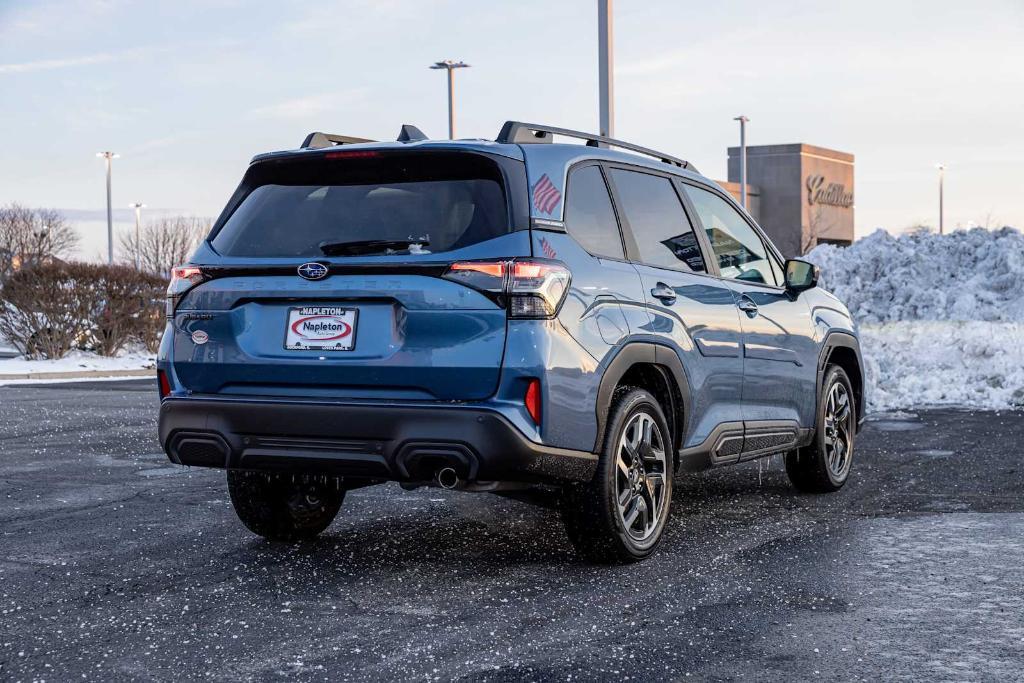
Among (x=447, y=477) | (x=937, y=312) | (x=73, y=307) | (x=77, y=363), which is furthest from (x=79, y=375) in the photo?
(x=447, y=477)

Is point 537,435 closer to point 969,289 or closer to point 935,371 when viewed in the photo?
point 935,371

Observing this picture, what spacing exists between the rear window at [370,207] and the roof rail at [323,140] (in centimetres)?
22

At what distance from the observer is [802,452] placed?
7797mm

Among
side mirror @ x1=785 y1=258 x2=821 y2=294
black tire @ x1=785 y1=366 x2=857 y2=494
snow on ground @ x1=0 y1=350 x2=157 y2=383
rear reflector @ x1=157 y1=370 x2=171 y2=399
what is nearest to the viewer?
rear reflector @ x1=157 y1=370 x2=171 y2=399

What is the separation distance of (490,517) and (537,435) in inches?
82.7

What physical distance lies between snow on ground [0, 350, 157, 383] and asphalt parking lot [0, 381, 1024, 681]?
571 inches

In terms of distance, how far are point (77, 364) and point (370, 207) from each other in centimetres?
1919

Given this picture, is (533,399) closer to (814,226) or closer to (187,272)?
(187,272)

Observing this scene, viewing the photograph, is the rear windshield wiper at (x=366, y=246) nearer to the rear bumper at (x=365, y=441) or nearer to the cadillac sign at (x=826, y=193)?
the rear bumper at (x=365, y=441)

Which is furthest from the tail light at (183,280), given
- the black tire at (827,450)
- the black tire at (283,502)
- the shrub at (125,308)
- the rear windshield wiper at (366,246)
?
the shrub at (125,308)

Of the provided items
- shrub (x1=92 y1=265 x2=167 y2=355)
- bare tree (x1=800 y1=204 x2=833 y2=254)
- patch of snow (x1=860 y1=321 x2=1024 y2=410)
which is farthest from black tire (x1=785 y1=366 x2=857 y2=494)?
bare tree (x1=800 y1=204 x2=833 y2=254)

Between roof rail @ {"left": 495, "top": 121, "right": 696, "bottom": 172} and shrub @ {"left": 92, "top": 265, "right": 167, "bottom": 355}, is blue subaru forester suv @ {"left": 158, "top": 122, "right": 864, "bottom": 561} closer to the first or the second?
roof rail @ {"left": 495, "top": 121, "right": 696, "bottom": 172}

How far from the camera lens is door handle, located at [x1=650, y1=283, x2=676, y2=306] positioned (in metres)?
5.95

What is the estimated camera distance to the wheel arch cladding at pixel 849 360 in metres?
8.05
